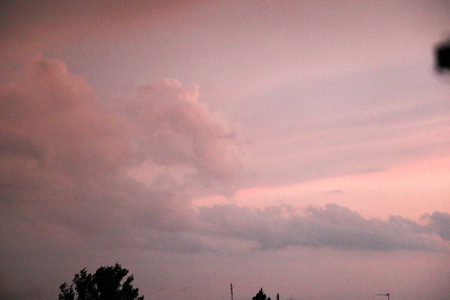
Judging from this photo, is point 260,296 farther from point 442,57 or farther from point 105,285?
point 442,57

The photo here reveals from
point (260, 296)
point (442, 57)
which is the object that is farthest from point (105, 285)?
point (442, 57)

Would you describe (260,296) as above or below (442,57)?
below

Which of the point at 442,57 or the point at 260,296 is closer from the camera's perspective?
the point at 442,57

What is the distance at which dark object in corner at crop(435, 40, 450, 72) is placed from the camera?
341cm

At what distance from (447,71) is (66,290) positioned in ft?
281

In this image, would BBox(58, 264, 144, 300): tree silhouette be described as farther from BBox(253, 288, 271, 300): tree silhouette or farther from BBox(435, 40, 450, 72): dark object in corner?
BBox(435, 40, 450, 72): dark object in corner

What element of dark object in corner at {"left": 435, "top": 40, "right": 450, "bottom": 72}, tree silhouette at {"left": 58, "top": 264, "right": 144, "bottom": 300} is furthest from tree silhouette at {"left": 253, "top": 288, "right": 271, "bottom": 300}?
dark object in corner at {"left": 435, "top": 40, "right": 450, "bottom": 72}

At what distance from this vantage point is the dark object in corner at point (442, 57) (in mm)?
3408

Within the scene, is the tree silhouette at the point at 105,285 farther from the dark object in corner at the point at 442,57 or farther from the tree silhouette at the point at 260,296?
the dark object in corner at the point at 442,57

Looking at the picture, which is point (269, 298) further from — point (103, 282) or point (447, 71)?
point (447, 71)

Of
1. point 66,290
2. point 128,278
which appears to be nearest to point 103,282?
point 128,278

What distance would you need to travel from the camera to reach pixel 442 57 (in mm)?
3453

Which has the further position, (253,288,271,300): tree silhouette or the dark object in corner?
(253,288,271,300): tree silhouette

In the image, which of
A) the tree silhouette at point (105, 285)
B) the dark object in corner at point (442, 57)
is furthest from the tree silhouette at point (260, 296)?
the dark object in corner at point (442, 57)
